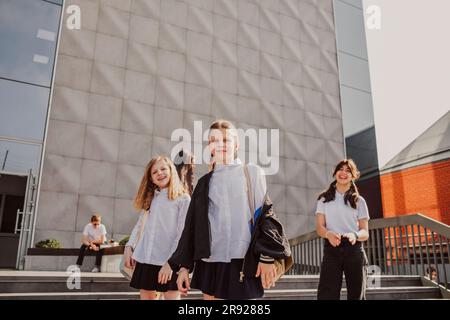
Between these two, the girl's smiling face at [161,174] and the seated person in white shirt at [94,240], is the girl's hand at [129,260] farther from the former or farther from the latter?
the seated person in white shirt at [94,240]

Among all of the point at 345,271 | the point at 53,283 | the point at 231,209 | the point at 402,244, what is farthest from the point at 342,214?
the point at 53,283

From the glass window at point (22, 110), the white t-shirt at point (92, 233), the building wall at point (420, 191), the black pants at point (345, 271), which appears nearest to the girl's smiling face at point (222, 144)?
the black pants at point (345, 271)

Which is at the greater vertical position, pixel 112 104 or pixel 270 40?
pixel 270 40

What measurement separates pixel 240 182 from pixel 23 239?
8.82m

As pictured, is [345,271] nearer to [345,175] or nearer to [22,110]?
[345,175]

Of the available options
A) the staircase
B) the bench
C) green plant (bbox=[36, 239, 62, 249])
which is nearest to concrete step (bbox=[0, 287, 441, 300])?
the staircase

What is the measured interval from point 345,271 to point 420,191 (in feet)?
57.4

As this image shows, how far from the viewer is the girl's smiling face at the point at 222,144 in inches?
99.5

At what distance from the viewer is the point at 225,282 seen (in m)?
2.30

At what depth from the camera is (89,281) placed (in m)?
5.38

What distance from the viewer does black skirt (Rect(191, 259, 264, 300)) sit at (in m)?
2.24

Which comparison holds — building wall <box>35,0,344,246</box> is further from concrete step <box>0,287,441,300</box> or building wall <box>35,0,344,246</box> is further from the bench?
concrete step <box>0,287,441,300</box>
